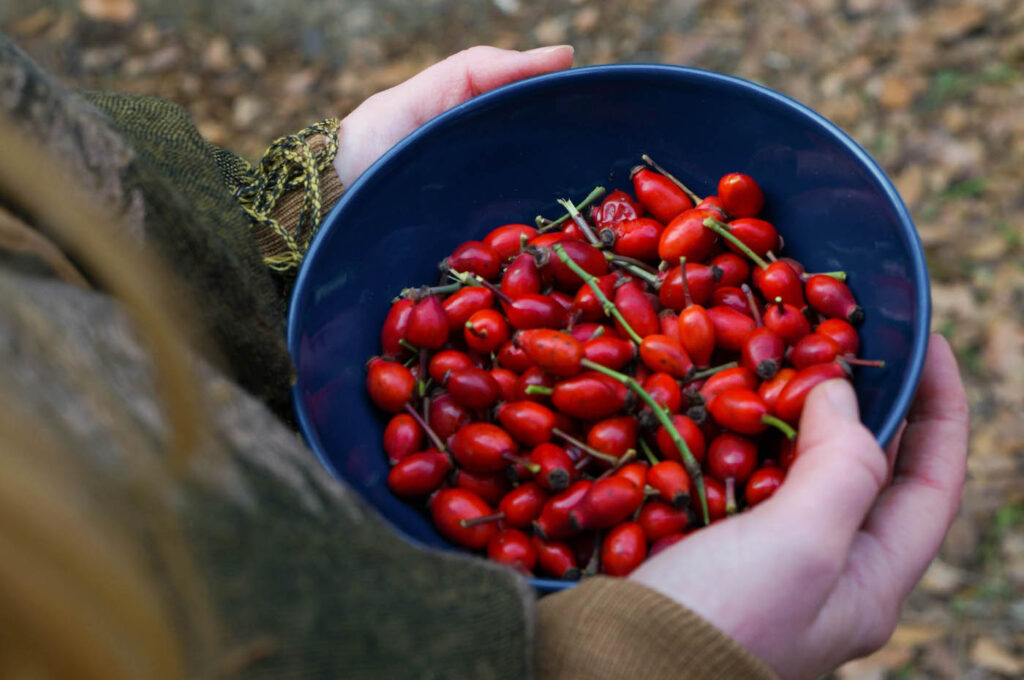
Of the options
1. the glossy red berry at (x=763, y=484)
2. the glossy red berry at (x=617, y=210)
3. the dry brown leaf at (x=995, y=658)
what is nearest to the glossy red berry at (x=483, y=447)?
the glossy red berry at (x=763, y=484)

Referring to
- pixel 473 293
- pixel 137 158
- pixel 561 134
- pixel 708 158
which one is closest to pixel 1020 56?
pixel 708 158

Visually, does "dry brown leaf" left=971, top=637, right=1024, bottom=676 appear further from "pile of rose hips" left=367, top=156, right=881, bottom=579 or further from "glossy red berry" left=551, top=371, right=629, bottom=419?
"glossy red berry" left=551, top=371, right=629, bottom=419

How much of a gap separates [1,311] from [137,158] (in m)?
0.36

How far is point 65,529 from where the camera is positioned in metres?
0.47

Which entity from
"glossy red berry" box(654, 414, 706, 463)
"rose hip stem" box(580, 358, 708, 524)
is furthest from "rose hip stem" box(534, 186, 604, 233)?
"glossy red berry" box(654, 414, 706, 463)

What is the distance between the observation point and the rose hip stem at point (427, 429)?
1292 mm

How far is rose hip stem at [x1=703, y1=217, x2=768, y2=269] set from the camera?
4.22 feet

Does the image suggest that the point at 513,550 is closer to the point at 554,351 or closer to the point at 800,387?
the point at 554,351

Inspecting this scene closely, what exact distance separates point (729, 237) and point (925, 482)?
0.44 metres

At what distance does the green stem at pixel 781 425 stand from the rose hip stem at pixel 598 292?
236mm

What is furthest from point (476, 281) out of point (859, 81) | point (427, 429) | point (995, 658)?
point (859, 81)

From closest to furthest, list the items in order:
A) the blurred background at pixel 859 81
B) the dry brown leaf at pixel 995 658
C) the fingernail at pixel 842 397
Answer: the fingernail at pixel 842 397 → the dry brown leaf at pixel 995 658 → the blurred background at pixel 859 81

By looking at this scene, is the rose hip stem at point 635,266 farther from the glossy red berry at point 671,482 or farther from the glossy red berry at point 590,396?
the glossy red berry at point 671,482

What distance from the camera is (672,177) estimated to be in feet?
4.75
